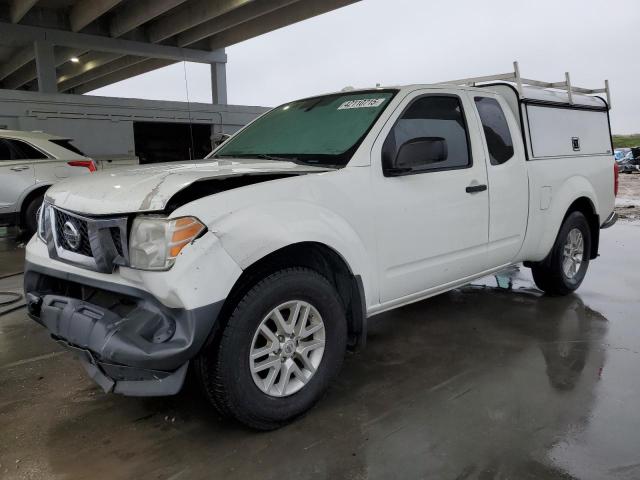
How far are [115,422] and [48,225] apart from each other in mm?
1131

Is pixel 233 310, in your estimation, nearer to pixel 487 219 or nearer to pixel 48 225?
pixel 48 225

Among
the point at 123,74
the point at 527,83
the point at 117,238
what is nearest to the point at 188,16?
the point at 123,74

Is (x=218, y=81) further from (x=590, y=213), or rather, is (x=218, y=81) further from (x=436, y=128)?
(x=436, y=128)

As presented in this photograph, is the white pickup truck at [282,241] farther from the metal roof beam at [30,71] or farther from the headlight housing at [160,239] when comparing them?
the metal roof beam at [30,71]

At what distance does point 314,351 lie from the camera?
2.74m

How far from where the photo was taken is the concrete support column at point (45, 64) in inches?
699

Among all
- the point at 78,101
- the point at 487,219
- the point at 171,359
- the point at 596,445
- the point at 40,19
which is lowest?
the point at 596,445

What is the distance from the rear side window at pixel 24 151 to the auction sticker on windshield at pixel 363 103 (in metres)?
6.45

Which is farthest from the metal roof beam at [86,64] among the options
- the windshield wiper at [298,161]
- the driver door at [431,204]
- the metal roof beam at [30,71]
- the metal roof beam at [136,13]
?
the driver door at [431,204]

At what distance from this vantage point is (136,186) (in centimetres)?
244

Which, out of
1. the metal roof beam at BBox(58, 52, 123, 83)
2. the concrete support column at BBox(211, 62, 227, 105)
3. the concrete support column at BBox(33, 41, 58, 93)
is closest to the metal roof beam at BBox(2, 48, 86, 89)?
the metal roof beam at BBox(58, 52, 123, 83)

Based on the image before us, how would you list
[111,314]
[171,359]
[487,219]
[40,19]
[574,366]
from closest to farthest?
[171,359], [111,314], [574,366], [487,219], [40,19]

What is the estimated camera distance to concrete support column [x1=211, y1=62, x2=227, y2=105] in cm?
2227

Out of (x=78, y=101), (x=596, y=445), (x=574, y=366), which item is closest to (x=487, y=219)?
(x=574, y=366)
